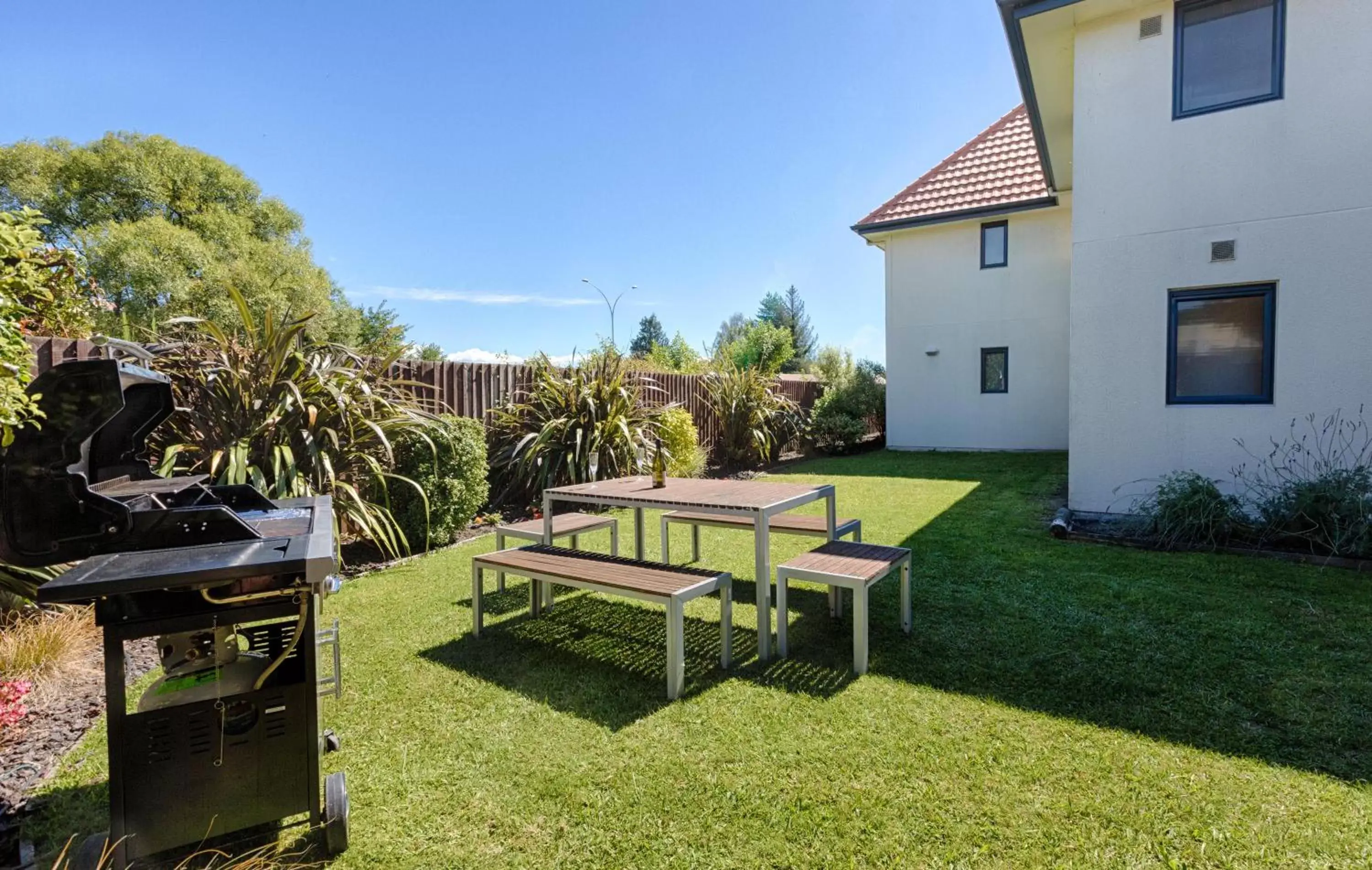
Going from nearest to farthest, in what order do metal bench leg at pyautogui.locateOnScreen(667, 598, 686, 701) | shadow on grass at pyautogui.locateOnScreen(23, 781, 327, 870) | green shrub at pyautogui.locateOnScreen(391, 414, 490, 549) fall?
1. shadow on grass at pyautogui.locateOnScreen(23, 781, 327, 870)
2. metal bench leg at pyautogui.locateOnScreen(667, 598, 686, 701)
3. green shrub at pyautogui.locateOnScreen(391, 414, 490, 549)

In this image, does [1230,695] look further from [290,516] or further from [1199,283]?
[1199,283]

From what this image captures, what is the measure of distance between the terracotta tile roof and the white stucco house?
15.5 ft

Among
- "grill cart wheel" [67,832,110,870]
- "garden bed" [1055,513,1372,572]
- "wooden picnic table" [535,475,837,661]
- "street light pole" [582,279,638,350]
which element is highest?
"street light pole" [582,279,638,350]

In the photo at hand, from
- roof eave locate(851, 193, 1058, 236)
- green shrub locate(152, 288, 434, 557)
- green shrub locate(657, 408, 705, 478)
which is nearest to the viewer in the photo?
green shrub locate(152, 288, 434, 557)

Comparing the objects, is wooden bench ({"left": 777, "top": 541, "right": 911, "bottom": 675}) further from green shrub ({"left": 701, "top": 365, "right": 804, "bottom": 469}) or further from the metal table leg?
green shrub ({"left": 701, "top": 365, "right": 804, "bottom": 469})

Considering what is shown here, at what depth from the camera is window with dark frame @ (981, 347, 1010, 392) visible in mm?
11688

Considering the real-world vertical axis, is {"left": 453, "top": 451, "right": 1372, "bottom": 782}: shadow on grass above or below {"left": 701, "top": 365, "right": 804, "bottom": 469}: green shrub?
below

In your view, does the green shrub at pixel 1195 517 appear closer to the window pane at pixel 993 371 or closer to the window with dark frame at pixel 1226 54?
the window with dark frame at pixel 1226 54

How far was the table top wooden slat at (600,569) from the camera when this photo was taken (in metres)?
2.86

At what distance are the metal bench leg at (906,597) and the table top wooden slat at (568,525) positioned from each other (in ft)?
6.55

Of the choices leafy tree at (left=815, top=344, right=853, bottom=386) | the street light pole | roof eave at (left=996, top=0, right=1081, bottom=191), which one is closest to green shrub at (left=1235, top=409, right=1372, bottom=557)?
roof eave at (left=996, top=0, right=1081, bottom=191)

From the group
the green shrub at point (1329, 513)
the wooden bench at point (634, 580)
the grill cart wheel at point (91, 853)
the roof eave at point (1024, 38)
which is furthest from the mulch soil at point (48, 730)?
the roof eave at point (1024, 38)

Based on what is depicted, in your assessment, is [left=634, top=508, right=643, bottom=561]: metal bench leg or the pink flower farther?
[left=634, top=508, right=643, bottom=561]: metal bench leg

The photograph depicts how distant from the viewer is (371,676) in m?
2.95
